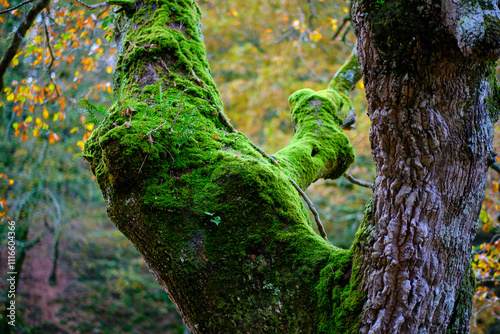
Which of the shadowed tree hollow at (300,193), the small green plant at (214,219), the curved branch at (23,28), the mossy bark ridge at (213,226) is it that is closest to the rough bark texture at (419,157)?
the shadowed tree hollow at (300,193)

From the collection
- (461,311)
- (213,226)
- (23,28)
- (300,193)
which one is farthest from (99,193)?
(461,311)

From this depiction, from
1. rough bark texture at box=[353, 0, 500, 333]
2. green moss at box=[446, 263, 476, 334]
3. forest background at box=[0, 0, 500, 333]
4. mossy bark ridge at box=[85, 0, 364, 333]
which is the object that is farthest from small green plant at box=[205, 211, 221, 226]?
forest background at box=[0, 0, 500, 333]

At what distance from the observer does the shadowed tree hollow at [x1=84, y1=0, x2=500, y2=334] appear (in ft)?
4.42

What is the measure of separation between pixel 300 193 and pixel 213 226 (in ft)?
2.64

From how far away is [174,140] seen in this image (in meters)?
1.89

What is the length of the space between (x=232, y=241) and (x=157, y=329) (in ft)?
30.0

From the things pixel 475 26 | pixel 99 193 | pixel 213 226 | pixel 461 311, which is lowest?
pixel 461 311

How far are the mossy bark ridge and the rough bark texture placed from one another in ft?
0.75

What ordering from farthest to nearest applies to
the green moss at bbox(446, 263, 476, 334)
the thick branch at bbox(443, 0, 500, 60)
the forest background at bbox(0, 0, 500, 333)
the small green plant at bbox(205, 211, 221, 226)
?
the forest background at bbox(0, 0, 500, 333) < the small green plant at bbox(205, 211, 221, 226) < the green moss at bbox(446, 263, 476, 334) < the thick branch at bbox(443, 0, 500, 60)

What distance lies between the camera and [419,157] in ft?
A: 4.55

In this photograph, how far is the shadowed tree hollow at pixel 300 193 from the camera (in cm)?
135

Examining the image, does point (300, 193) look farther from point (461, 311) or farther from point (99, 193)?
point (99, 193)

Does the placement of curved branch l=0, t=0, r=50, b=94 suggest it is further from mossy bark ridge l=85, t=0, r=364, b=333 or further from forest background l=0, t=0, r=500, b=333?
forest background l=0, t=0, r=500, b=333

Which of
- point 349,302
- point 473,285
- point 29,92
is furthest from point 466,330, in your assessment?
point 29,92
